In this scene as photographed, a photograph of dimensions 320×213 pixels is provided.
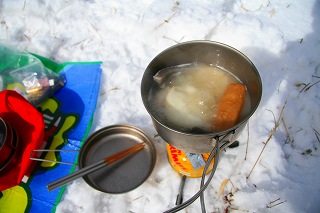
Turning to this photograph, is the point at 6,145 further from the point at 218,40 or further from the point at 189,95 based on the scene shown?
the point at 218,40

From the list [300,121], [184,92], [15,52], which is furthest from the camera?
[15,52]

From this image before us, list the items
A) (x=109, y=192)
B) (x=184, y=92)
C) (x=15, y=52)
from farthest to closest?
(x=15, y=52) < (x=109, y=192) < (x=184, y=92)

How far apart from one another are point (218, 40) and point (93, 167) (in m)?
1.72

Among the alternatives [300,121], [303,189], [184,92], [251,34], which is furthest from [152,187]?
[251,34]

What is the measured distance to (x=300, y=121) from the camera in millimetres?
2174

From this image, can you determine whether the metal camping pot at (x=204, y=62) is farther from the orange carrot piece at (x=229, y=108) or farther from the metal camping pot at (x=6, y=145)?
the metal camping pot at (x=6, y=145)

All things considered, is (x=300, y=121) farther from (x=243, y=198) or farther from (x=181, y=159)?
(x=181, y=159)

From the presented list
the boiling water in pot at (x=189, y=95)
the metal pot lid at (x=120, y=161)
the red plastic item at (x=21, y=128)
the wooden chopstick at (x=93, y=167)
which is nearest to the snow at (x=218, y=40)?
the metal pot lid at (x=120, y=161)

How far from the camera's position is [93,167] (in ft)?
5.69

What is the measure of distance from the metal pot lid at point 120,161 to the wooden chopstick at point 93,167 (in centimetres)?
4

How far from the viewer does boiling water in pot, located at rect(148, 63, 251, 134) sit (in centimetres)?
153

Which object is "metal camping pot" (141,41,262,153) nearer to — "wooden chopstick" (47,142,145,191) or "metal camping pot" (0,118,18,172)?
"wooden chopstick" (47,142,145,191)

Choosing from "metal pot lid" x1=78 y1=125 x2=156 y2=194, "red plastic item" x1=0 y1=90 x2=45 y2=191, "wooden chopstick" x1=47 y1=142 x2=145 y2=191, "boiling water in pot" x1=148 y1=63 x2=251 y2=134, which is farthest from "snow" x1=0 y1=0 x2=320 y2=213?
"boiling water in pot" x1=148 y1=63 x2=251 y2=134

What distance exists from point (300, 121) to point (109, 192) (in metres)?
1.57
